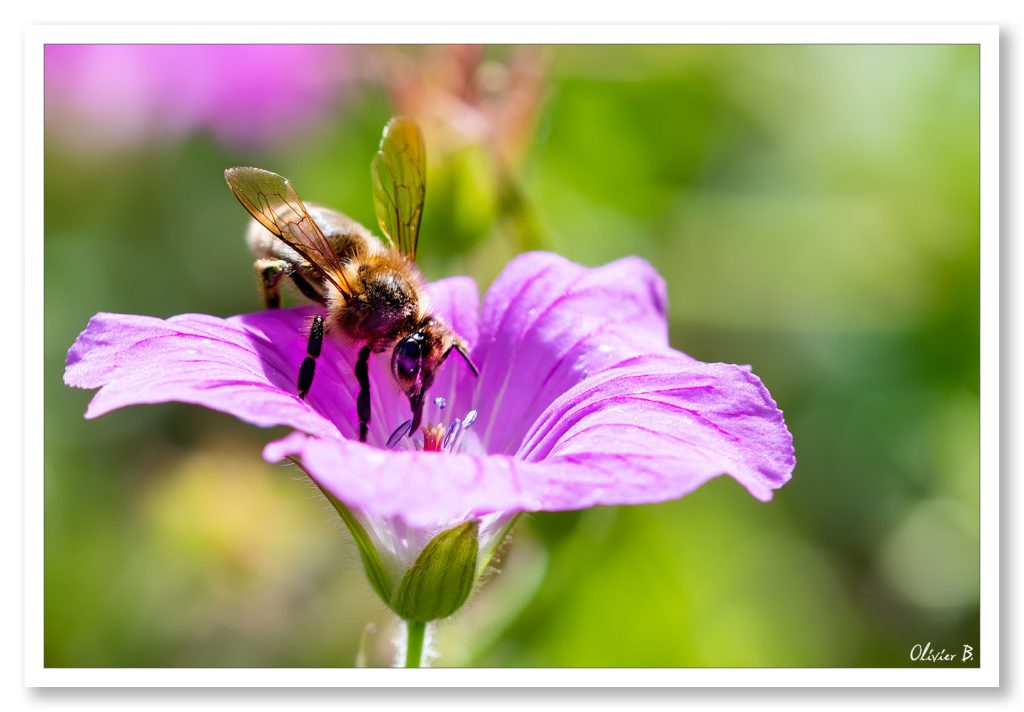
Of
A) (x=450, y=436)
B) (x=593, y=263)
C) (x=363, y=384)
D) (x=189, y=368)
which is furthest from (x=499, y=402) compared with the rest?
(x=593, y=263)

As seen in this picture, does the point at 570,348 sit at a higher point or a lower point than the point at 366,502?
higher

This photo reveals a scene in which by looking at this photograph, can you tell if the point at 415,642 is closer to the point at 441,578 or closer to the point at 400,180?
the point at 441,578

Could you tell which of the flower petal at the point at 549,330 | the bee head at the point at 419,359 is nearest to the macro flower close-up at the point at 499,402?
the flower petal at the point at 549,330

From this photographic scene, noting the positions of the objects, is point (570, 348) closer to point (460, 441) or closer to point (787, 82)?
point (460, 441)

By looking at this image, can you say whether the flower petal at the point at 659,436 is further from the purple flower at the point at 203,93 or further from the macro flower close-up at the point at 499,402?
the purple flower at the point at 203,93

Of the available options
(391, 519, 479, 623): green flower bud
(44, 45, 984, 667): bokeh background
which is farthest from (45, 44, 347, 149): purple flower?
(391, 519, 479, 623): green flower bud
